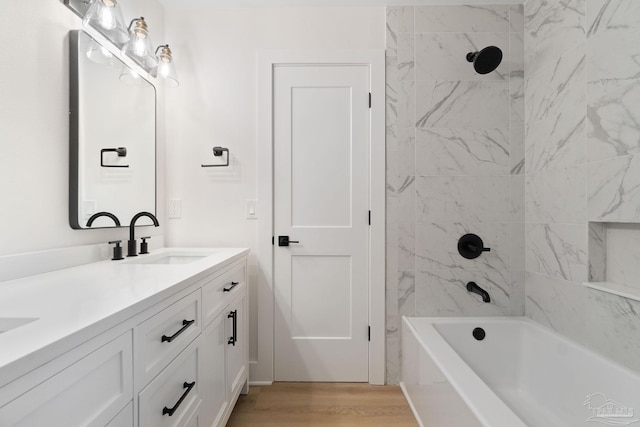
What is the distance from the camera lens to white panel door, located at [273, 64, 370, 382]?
1.83m

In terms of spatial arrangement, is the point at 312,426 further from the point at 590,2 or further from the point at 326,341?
the point at 590,2

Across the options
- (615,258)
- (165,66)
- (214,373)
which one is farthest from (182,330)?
(615,258)

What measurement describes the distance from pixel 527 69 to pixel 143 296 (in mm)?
2358

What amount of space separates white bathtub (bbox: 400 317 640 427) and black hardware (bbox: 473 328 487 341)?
2cm

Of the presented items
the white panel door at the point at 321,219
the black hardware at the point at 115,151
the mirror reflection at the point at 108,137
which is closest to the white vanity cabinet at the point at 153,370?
the white panel door at the point at 321,219

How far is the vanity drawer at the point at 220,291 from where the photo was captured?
114cm

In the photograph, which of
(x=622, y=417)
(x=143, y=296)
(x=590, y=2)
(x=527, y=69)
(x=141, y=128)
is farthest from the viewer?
(x=527, y=69)

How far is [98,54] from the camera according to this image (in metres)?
1.29

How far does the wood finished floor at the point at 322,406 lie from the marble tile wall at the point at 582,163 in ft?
3.40

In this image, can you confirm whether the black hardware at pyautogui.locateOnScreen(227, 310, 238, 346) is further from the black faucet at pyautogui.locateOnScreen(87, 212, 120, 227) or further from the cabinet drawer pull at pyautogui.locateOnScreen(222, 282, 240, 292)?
the black faucet at pyautogui.locateOnScreen(87, 212, 120, 227)

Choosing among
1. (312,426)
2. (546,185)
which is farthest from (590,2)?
(312,426)

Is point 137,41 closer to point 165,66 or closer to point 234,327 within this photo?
point 165,66

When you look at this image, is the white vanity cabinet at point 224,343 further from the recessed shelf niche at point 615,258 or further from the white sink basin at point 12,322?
the recessed shelf niche at point 615,258

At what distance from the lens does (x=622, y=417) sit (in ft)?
3.70
